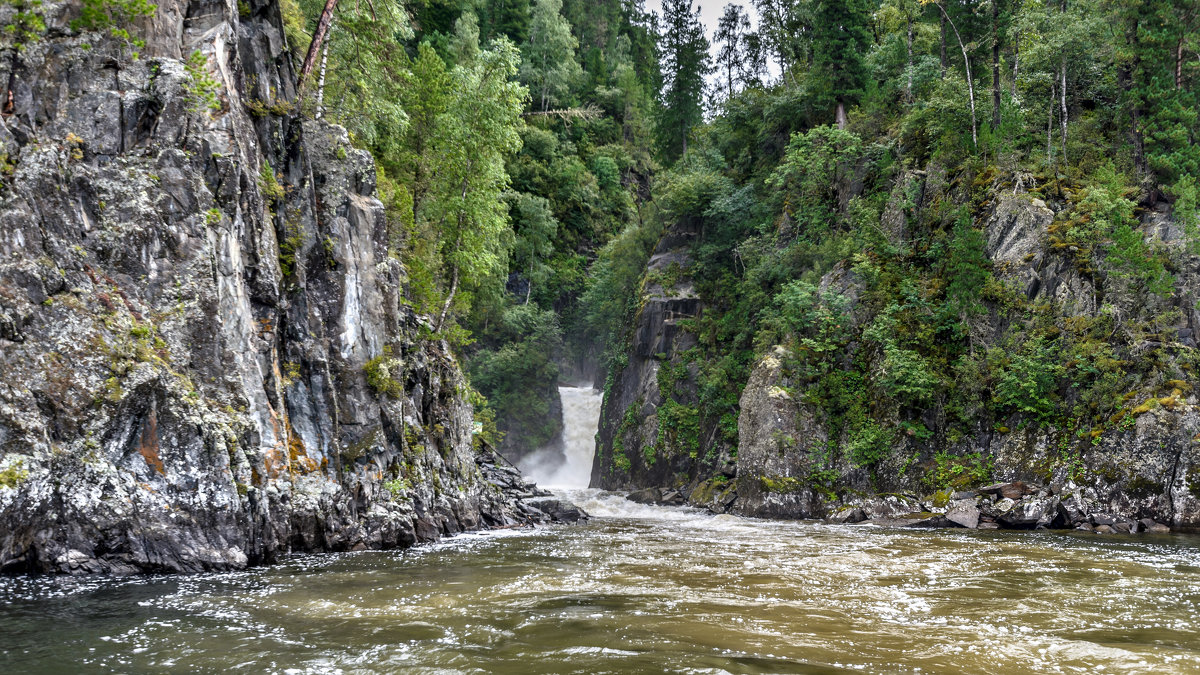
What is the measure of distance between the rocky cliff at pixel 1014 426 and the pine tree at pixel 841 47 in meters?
7.27

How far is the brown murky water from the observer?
218 inches

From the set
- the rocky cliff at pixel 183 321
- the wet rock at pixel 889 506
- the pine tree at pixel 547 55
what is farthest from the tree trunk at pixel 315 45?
the pine tree at pixel 547 55

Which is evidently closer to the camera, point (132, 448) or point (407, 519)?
point (132, 448)

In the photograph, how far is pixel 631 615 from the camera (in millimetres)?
7301

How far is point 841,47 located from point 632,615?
30.9 meters

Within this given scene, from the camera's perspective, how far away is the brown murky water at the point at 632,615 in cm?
554

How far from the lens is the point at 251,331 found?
1240 cm

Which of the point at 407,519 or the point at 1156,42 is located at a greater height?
the point at 1156,42

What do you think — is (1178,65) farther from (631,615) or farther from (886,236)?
(631,615)

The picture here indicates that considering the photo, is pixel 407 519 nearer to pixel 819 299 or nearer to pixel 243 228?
pixel 243 228

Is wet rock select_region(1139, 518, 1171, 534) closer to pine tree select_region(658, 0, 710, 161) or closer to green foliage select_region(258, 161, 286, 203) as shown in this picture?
green foliage select_region(258, 161, 286, 203)

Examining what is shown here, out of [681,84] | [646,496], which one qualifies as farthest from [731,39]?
[646,496]

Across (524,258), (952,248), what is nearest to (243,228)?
(952,248)

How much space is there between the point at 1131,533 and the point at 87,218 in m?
22.4
